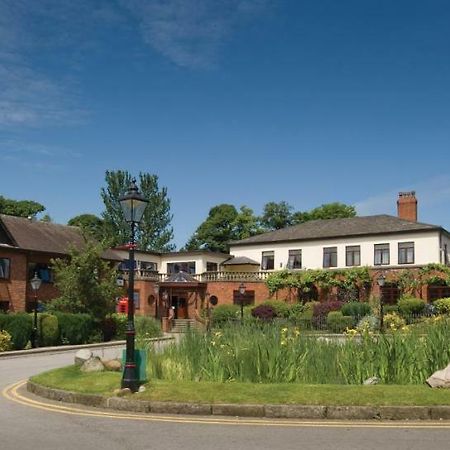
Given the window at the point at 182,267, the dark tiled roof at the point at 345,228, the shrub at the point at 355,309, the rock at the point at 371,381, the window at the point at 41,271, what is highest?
the dark tiled roof at the point at 345,228

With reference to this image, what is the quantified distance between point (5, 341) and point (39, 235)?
18.5m

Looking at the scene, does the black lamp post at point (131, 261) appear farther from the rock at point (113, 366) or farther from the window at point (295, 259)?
the window at point (295, 259)

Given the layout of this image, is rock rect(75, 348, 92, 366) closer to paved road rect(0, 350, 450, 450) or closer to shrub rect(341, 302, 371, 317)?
paved road rect(0, 350, 450, 450)

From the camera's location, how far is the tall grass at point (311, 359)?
43.8 feet

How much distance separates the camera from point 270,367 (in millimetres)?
13594

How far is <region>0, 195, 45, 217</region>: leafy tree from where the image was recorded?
283 feet

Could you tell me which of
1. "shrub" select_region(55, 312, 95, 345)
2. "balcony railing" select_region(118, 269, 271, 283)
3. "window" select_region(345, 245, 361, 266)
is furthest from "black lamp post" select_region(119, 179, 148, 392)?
"balcony railing" select_region(118, 269, 271, 283)

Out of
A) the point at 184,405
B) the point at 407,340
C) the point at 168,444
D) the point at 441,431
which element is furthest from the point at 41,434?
the point at 407,340

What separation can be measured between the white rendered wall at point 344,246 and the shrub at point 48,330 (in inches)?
1084

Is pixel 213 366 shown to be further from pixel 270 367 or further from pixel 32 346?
pixel 32 346

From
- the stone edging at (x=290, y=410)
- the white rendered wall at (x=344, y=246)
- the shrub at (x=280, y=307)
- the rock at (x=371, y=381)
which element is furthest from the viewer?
the shrub at (x=280, y=307)

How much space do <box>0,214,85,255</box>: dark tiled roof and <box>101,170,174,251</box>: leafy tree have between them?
29.2 meters

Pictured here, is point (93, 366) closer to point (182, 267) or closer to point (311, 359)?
point (311, 359)

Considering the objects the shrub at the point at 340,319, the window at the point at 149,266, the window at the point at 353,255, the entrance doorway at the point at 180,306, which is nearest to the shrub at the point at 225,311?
the shrub at the point at 340,319
